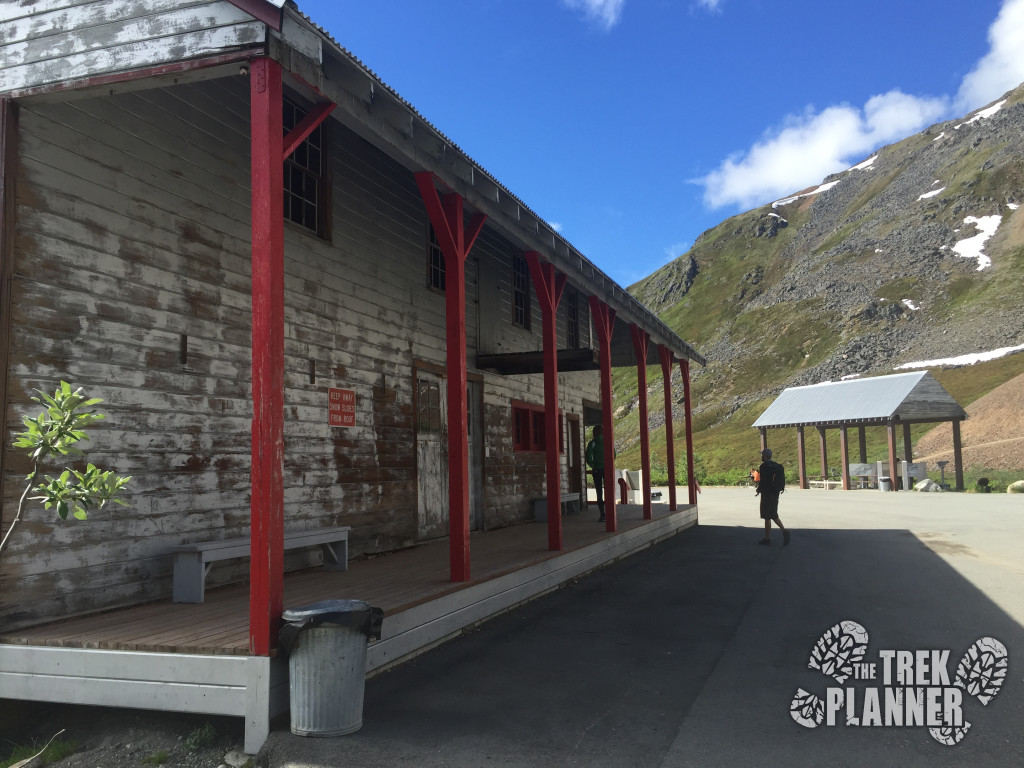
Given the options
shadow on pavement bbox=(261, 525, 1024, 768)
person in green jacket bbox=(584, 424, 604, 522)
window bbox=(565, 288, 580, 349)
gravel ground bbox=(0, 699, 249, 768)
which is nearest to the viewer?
shadow on pavement bbox=(261, 525, 1024, 768)

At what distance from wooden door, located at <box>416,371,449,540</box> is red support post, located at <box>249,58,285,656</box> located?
552 cm

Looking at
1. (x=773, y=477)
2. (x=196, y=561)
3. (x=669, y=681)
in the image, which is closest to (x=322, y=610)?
(x=196, y=561)

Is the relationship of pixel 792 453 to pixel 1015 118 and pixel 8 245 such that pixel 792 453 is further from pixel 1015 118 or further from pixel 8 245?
pixel 1015 118

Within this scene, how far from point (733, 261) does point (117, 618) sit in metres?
162

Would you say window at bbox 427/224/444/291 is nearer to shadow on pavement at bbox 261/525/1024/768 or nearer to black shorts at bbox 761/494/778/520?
shadow on pavement at bbox 261/525/1024/768

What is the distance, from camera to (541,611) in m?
7.44

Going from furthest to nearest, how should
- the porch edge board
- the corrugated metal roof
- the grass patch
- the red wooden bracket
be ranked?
the corrugated metal roof → the porch edge board → the red wooden bracket → the grass patch

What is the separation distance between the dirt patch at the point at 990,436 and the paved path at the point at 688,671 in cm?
3444

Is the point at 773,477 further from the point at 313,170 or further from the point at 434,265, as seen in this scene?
the point at 313,170

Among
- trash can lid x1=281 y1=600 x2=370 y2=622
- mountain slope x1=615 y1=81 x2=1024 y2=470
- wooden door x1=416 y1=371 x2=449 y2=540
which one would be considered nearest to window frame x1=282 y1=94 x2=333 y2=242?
wooden door x1=416 y1=371 x2=449 y2=540

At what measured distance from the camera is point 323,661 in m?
3.95

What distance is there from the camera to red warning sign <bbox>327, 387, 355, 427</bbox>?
26.5ft

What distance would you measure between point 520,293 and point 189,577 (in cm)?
919

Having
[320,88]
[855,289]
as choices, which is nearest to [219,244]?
[320,88]
